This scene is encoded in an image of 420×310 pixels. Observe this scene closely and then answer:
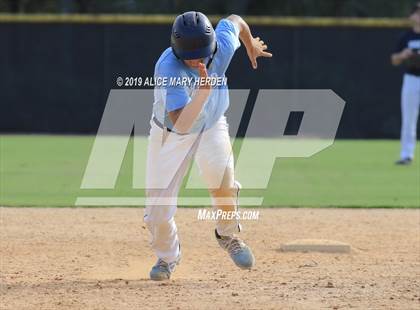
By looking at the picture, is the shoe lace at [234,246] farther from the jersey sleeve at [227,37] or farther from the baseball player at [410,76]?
the baseball player at [410,76]

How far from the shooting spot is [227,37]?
7.77m

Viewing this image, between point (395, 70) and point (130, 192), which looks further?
point (395, 70)

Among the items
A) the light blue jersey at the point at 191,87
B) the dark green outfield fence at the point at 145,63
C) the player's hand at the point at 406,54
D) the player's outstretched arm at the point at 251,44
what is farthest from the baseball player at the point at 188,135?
the dark green outfield fence at the point at 145,63

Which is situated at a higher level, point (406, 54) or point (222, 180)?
point (222, 180)

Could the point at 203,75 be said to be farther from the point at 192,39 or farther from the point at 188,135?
the point at 188,135

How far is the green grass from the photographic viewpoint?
1295 cm

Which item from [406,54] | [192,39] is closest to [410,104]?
[406,54]

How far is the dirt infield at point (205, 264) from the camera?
22.5 feet

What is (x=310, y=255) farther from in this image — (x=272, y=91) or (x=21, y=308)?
(x=272, y=91)

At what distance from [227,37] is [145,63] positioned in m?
17.2

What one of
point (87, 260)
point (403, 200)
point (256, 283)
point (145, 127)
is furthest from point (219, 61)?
point (145, 127)

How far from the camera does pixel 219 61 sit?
7.55 meters

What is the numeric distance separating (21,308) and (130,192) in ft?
23.1

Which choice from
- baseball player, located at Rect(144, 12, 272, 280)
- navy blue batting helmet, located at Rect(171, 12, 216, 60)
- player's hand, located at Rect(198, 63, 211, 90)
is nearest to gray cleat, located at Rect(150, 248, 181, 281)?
baseball player, located at Rect(144, 12, 272, 280)
